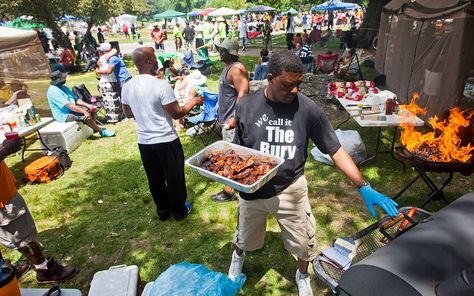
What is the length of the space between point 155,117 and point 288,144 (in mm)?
2010

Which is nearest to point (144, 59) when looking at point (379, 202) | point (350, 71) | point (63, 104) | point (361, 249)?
point (379, 202)

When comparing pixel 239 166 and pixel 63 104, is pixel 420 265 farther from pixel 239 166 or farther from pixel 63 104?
pixel 63 104

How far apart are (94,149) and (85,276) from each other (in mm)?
4618

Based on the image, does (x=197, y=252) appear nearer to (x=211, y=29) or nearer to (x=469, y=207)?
(x=469, y=207)

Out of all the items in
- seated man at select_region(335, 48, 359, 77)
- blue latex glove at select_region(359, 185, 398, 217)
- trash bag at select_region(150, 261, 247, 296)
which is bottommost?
trash bag at select_region(150, 261, 247, 296)

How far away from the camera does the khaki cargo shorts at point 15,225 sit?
132 inches

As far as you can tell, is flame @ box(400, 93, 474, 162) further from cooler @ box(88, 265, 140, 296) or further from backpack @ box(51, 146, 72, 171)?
backpack @ box(51, 146, 72, 171)

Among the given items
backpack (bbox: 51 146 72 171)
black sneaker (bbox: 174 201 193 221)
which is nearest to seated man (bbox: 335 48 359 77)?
black sneaker (bbox: 174 201 193 221)

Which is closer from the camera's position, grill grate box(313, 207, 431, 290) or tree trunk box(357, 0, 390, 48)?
grill grate box(313, 207, 431, 290)

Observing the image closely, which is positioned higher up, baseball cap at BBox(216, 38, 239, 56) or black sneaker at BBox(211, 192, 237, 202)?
baseball cap at BBox(216, 38, 239, 56)

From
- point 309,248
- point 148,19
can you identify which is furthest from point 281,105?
point 148,19

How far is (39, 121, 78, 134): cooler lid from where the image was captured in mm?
7301

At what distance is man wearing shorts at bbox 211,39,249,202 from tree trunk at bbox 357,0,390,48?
15.0 meters

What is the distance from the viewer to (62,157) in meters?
6.89
